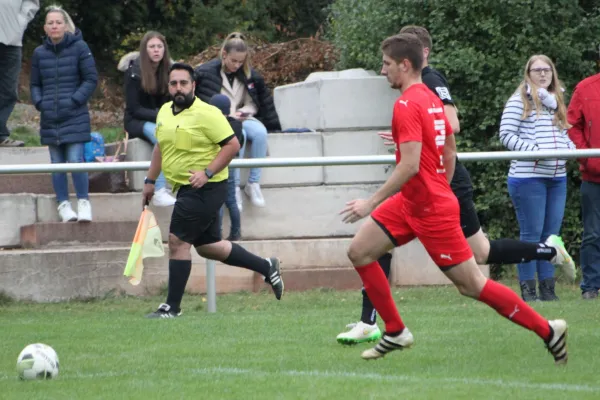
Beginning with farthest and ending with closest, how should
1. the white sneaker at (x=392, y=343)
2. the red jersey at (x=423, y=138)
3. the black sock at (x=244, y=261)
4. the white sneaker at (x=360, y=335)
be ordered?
1. the black sock at (x=244, y=261)
2. the white sneaker at (x=360, y=335)
3. the white sneaker at (x=392, y=343)
4. the red jersey at (x=423, y=138)

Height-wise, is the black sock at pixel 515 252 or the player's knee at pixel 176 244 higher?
the black sock at pixel 515 252

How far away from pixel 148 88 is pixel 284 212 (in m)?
2.11

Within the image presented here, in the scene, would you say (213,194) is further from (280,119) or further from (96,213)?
(280,119)

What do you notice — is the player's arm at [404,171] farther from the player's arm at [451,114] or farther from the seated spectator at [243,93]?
the seated spectator at [243,93]

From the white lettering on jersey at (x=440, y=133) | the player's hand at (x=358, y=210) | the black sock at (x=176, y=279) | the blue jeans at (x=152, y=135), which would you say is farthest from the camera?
the blue jeans at (x=152, y=135)

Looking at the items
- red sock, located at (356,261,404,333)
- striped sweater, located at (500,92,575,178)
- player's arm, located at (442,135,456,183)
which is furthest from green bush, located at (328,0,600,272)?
red sock, located at (356,261,404,333)

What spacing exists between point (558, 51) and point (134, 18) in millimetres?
8779

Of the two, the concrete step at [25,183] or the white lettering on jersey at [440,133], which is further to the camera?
the concrete step at [25,183]

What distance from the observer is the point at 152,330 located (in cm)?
939

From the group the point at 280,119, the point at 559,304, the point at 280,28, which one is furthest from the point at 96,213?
the point at 280,28

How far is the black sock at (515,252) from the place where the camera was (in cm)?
898

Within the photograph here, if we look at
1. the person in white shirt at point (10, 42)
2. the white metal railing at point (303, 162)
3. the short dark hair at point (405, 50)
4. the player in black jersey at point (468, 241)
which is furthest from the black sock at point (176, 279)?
the person in white shirt at point (10, 42)

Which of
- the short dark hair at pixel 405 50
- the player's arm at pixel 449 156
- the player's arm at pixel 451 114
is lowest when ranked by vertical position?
the player's arm at pixel 449 156

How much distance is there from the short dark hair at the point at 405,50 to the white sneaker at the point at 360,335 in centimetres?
198
